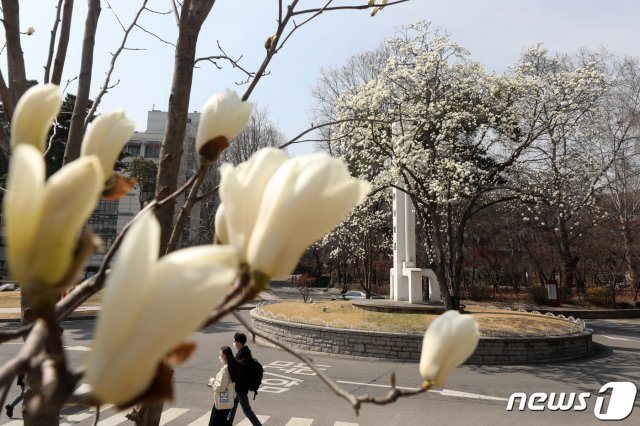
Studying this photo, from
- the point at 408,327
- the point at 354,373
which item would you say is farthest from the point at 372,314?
the point at 354,373

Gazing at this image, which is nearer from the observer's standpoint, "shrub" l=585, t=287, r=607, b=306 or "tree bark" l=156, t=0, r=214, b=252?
"tree bark" l=156, t=0, r=214, b=252

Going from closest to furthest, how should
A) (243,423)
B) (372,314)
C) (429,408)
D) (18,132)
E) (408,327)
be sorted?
(18,132)
(243,423)
(429,408)
(408,327)
(372,314)

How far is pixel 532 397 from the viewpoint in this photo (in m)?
7.38

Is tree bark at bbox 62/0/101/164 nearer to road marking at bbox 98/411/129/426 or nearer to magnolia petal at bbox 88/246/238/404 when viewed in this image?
magnolia petal at bbox 88/246/238/404

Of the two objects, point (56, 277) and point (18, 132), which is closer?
point (56, 277)

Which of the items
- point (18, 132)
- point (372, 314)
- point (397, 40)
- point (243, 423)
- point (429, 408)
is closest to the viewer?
point (18, 132)

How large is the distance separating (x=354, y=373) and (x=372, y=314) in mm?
3151

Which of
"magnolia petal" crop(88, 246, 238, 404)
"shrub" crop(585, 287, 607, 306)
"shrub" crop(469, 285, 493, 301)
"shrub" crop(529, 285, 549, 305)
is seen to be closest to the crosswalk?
"magnolia petal" crop(88, 246, 238, 404)

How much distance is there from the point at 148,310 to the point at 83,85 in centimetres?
155

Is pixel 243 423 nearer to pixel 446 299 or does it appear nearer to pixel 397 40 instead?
pixel 446 299

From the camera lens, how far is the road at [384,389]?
20.7 ft

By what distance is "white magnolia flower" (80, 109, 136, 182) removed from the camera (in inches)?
25.0

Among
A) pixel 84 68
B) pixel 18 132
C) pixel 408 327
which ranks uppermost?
pixel 84 68

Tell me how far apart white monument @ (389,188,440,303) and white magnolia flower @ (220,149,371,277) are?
44.9 feet
